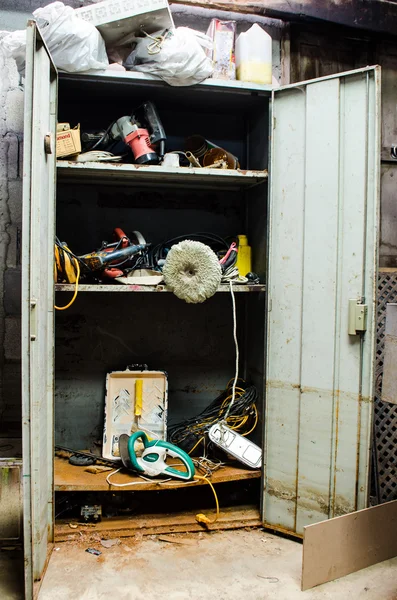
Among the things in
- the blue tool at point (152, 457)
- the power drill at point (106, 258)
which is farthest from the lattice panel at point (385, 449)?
the power drill at point (106, 258)

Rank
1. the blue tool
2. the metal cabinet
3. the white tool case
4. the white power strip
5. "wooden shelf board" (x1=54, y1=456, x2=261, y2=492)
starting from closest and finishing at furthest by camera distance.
→ 1. the metal cabinet
2. "wooden shelf board" (x1=54, y1=456, x2=261, y2=492)
3. the blue tool
4. the white power strip
5. the white tool case

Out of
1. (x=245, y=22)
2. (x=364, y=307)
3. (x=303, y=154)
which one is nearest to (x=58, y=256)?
(x=303, y=154)

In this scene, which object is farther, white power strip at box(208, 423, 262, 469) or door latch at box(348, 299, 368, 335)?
white power strip at box(208, 423, 262, 469)

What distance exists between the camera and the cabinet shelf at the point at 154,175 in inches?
89.4

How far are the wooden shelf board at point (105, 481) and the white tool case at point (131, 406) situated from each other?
0.20 metres

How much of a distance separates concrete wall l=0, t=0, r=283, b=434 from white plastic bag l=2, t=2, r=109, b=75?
1.25ft

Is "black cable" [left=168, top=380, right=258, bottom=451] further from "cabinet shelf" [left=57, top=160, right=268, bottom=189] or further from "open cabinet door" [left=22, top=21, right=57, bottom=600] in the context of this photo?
"cabinet shelf" [left=57, top=160, right=268, bottom=189]

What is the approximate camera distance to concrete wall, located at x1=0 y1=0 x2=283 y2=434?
2.55m

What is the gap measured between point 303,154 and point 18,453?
1.96m

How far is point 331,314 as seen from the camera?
2.28 m

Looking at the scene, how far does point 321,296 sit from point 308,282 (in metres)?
0.09

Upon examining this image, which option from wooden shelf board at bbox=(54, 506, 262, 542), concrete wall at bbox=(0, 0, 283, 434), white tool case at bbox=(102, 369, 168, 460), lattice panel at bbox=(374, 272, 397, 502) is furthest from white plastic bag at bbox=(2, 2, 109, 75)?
lattice panel at bbox=(374, 272, 397, 502)

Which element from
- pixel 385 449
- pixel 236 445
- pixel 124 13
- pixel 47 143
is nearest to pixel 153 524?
pixel 236 445

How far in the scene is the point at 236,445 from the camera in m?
2.53
